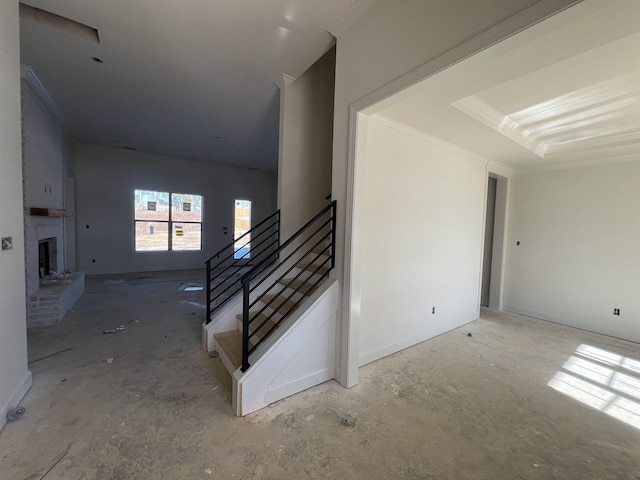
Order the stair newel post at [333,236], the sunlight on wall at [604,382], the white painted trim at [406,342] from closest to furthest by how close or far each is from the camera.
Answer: the sunlight on wall at [604,382] → the stair newel post at [333,236] → the white painted trim at [406,342]

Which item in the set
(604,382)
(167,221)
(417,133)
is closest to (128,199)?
(167,221)

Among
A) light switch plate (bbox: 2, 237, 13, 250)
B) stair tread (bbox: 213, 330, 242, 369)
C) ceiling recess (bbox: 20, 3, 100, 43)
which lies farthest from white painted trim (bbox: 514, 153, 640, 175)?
light switch plate (bbox: 2, 237, 13, 250)

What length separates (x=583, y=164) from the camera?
385 cm

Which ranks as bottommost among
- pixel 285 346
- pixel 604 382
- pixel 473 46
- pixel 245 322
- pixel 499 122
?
pixel 604 382

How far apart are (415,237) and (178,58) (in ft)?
10.9

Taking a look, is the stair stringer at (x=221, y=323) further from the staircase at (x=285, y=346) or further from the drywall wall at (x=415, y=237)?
the drywall wall at (x=415, y=237)

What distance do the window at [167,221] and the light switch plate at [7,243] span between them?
584 centimetres

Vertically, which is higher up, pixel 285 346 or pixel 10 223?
pixel 10 223

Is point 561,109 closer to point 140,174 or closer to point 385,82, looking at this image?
point 385,82

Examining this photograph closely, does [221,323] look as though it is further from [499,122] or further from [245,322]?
[499,122]

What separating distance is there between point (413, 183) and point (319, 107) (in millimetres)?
1609

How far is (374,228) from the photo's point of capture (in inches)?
104

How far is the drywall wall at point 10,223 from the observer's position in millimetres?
1746

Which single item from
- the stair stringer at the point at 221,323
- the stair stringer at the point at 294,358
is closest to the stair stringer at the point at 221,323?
the stair stringer at the point at 221,323
